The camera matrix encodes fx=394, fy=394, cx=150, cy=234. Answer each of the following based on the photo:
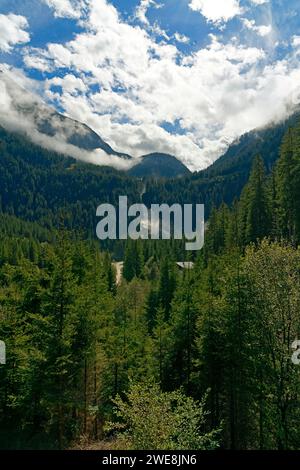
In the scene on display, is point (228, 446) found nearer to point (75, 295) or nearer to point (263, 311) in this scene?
point (263, 311)

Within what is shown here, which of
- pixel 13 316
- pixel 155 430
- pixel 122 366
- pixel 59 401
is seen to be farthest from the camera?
pixel 122 366

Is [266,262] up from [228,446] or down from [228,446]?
up

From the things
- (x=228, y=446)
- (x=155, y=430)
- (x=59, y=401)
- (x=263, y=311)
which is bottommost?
(x=228, y=446)

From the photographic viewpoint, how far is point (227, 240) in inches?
2677

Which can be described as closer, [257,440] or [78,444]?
[257,440]

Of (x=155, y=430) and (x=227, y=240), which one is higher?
(x=227, y=240)

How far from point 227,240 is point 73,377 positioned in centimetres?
4270

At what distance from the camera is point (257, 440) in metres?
28.0

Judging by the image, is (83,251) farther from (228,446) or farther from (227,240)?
(227,240)

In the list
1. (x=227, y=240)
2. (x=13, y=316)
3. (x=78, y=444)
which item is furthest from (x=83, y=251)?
(x=227, y=240)

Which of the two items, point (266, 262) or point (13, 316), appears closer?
point (266, 262)

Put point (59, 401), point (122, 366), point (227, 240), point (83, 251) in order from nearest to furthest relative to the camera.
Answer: point (59, 401)
point (122, 366)
point (83, 251)
point (227, 240)

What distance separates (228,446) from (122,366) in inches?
426

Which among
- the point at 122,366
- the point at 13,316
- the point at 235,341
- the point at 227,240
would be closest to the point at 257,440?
the point at 235,341
